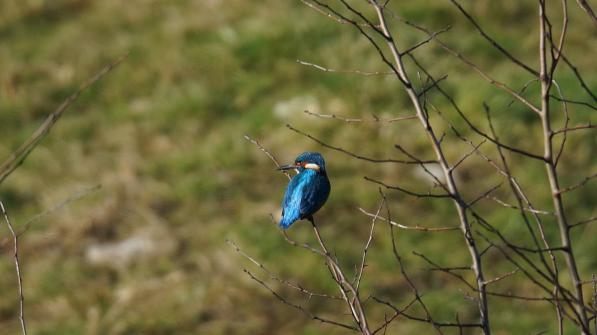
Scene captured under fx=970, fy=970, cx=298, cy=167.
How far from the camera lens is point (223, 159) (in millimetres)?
7629

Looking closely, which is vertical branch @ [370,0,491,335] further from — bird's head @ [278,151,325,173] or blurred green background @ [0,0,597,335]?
blurred green background @ [0,0,597,335]

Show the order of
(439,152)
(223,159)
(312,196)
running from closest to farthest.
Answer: (439,152), (312,196), (223,159)

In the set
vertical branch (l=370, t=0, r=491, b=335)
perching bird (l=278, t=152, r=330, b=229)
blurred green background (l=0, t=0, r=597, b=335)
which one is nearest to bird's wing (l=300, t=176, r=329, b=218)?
perching bird (l=278, t=152, r=330, b=229)

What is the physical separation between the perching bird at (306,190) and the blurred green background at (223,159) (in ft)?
7.80

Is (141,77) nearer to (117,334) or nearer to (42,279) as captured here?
(42,279)

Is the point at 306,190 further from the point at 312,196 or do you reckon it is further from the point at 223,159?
the point at 223,159

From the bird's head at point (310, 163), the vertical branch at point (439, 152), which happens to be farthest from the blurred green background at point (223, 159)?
the vertical branch at point (439, 152)

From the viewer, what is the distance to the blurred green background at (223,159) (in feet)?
21.0

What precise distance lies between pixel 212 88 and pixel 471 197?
8.40ft

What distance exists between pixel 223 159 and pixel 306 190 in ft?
13.5

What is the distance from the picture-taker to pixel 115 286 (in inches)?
259

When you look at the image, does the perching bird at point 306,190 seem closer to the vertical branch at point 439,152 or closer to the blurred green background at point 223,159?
the vertical branch at point 439,152

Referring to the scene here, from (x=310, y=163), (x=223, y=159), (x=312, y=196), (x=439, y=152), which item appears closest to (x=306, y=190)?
(x=312, y=196)

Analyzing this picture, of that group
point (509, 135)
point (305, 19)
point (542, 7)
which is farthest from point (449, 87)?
point (542, 7)
